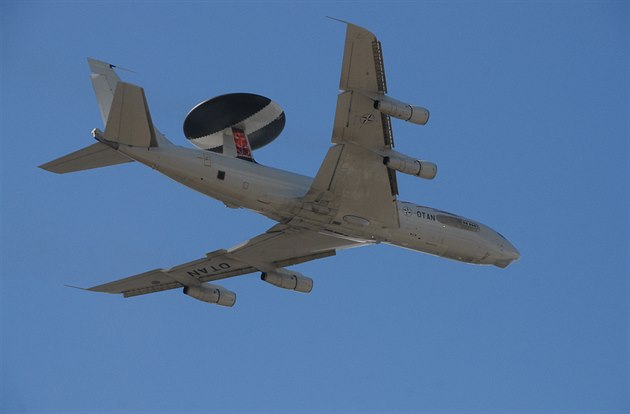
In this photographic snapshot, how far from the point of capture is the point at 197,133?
3831 centimetres

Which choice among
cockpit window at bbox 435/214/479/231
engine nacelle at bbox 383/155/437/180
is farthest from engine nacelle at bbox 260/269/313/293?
engine nacelle at bbox 383/155/437/180

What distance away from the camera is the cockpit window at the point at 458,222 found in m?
42.0

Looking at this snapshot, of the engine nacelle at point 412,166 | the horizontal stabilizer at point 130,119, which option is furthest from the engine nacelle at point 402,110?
the horizontal stabilizer at point 130,119

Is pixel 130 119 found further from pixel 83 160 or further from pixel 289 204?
pixel 289 204

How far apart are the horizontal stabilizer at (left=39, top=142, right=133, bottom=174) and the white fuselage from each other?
31.4 inches

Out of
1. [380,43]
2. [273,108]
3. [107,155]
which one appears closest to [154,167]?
[107,155]

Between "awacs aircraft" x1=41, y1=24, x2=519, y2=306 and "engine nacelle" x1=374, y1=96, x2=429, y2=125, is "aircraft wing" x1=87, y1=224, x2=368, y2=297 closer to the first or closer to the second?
"awacs aircraft" x1=41, y1=24, x2=519, y2=306

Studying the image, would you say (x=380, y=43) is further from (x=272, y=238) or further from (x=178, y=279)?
(x=178, y=279)

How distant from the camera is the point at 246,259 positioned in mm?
43281

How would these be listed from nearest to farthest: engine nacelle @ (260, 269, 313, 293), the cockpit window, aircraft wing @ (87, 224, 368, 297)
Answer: aircraft wing @ (87, 224, 368, 297)
the cockpit window
engine nacelle @ (260, 269, 313, 293)

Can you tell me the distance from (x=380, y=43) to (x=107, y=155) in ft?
31.9

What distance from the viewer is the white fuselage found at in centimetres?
3588

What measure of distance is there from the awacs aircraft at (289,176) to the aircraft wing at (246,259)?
0.04 metres

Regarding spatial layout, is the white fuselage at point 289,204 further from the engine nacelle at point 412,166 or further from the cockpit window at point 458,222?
the engine nacelle at point 412,166
